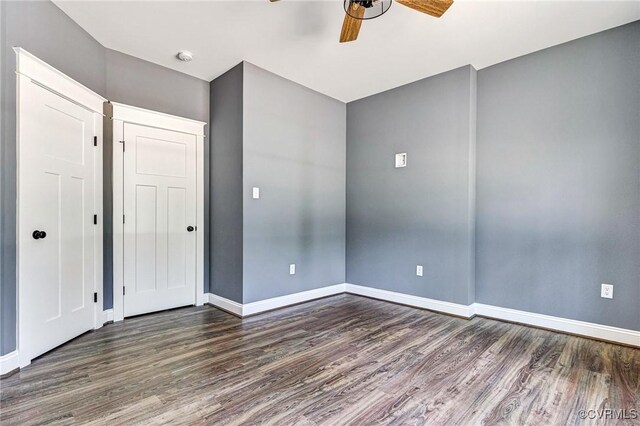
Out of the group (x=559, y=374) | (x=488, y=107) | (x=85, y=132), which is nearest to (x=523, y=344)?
(x=559, y=374)

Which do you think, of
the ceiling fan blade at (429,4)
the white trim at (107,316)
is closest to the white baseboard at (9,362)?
the white trim at (107,316)

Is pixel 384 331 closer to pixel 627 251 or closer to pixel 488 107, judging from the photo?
pixel 627 251

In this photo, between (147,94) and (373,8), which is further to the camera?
(147,94)

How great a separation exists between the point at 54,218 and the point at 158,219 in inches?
38.8

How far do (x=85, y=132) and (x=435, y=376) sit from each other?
3341mm

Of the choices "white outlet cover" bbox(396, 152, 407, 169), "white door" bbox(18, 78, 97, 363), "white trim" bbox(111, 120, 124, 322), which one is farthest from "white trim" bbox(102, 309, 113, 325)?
"white outlet cover" bbox(396, 152, 407, 169)

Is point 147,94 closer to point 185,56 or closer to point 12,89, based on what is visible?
point 185,56

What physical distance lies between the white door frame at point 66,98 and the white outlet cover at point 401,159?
10.2 feet

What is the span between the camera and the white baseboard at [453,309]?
104 inches

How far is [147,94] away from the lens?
128 inches

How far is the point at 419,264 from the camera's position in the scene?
3.64 meters

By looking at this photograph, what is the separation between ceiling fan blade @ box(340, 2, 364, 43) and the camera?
6.59ft

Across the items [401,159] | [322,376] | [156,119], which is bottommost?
[322,376]

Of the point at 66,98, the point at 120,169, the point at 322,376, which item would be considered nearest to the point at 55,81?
the point at 66,98
